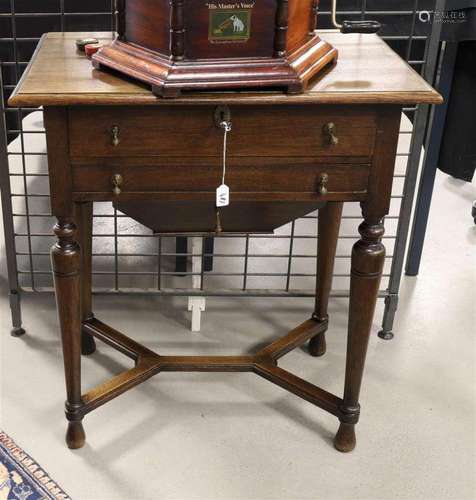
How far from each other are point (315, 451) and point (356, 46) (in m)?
1.01

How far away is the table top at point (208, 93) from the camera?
1.55 m

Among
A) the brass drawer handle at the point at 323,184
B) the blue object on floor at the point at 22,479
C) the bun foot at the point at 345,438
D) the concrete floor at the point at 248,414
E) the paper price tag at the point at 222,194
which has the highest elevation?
the brass drawer handle at the point at 323,184

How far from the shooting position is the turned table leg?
217cm

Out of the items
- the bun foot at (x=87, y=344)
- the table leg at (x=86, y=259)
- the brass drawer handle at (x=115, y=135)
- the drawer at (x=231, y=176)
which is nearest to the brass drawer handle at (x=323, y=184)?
the drawer at (x=231, y=176)

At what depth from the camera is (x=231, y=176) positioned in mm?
1688

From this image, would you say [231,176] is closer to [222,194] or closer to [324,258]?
[222,194]

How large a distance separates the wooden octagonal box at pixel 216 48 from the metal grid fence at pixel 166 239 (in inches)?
19.8

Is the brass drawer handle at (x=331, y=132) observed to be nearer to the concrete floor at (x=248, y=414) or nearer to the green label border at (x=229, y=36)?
the green label border at (x=229, y=36)

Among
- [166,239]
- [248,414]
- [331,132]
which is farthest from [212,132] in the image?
[166,239]

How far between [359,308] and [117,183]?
63 centimetres

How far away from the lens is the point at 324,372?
2307 millimetres

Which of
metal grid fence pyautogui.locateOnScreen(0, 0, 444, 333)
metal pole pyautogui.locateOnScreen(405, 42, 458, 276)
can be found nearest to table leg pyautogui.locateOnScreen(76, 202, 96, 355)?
metal grid fence pyautogui.locateOnScreen(0, 0, 444, 333)

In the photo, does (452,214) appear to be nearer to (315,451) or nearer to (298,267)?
(298,267)

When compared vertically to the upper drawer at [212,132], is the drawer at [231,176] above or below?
below
